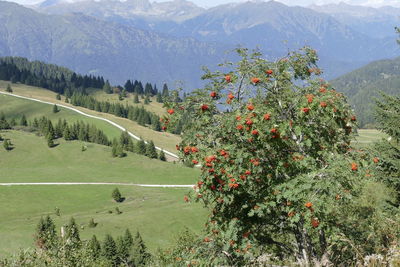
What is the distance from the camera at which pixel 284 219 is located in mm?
10672

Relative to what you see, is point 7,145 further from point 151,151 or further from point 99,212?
point 99,212

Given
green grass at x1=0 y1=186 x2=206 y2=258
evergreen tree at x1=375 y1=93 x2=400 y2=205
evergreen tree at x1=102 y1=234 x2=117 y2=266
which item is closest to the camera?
evergreen tree at x1=375 y1=93 x2=400 y2=205

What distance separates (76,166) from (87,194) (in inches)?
Answer: 1094

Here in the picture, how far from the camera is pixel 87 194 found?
8512cm

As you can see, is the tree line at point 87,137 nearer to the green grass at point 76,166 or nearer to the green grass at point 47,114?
the green grass at point 76,166

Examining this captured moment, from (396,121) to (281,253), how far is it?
45.7 ft

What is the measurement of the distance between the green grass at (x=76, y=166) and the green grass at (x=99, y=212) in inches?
403

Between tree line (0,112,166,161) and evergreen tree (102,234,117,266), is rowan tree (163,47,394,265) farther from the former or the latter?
tree line (0,112,166,161)

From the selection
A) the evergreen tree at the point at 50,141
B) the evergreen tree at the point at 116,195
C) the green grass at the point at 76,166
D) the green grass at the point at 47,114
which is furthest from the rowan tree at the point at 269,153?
the green grass at the point at 47,114

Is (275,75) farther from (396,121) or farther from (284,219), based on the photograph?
(396,121)

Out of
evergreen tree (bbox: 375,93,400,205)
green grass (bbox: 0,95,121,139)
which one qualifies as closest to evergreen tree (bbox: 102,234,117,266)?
evergreen tree (bbox: 375,93,400,205)

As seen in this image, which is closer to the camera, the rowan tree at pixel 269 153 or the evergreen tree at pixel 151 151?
the rowan tree at pixel 269 153

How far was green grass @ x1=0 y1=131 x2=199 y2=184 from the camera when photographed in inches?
3866

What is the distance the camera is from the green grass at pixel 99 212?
191ft
